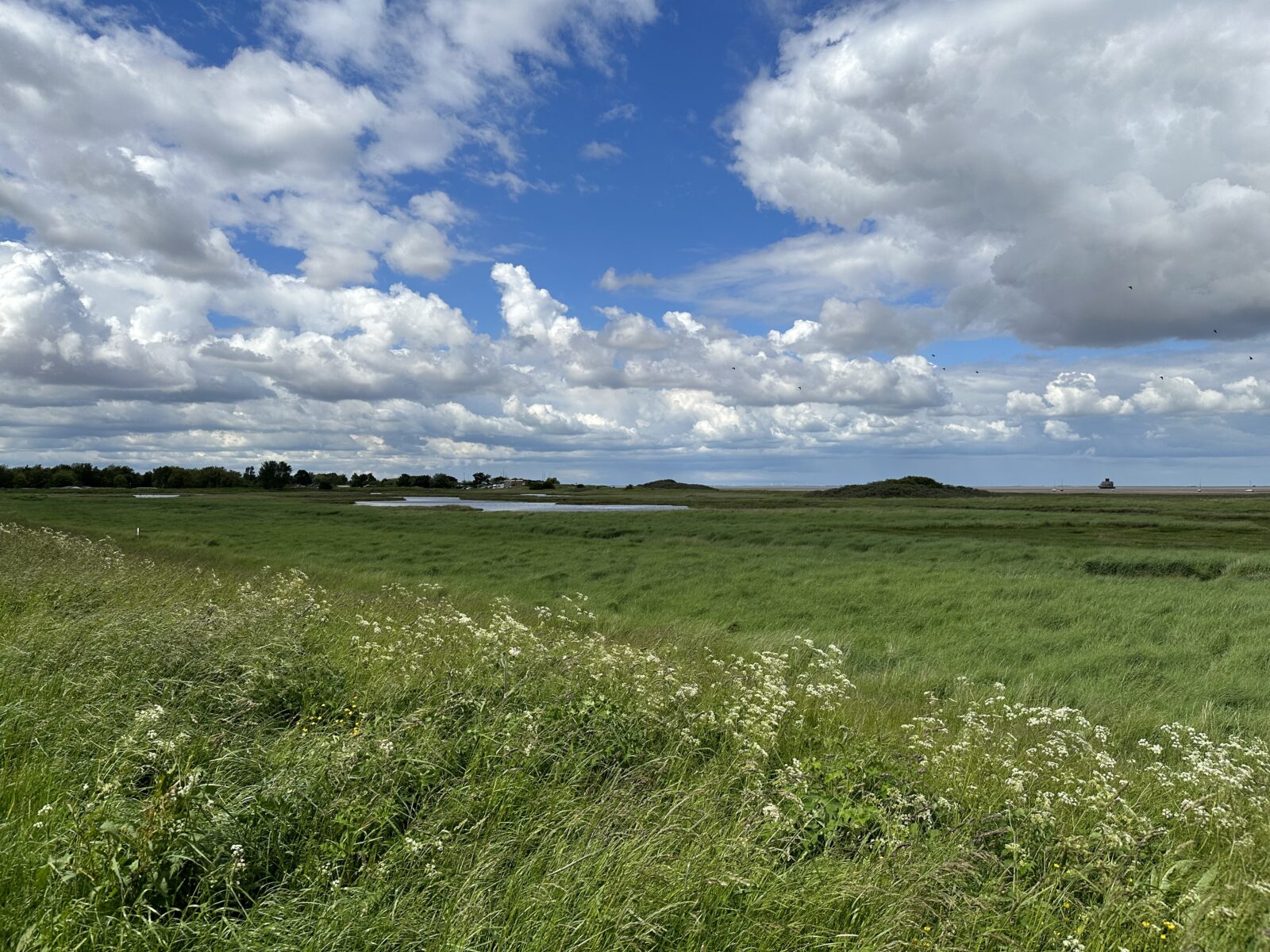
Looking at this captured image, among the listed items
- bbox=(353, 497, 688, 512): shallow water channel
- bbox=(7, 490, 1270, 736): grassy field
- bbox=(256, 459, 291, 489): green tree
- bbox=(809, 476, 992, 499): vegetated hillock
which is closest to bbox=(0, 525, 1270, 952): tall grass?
bbox=(7, 490, 1270, 736): grassy field

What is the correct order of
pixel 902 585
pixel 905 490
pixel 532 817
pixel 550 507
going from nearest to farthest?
pixel 532 817 → pixel 902 585 → pixel 550 507 → pixel 905 490

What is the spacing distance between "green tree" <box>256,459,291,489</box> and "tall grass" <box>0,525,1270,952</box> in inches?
7602

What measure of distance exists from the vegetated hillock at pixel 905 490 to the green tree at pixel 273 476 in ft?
450

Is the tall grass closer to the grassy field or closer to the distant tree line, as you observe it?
the grassy field

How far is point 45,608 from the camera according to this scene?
10.4 meters

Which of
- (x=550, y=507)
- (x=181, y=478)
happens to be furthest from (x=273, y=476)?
(x=550, y=507)

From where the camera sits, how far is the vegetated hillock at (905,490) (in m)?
132

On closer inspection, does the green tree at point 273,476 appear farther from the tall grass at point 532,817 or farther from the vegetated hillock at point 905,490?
the tall grass at point 532,817

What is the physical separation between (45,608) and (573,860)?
1036 centimetres

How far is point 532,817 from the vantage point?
16.9ft

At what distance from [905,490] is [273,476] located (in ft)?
513

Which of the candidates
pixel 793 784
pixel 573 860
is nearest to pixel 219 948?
pixel 573 860

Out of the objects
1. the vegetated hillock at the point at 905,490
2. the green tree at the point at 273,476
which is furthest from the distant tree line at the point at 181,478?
the vegetated hillock at the point at 905,490

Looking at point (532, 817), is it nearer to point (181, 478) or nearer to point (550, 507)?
point (550, 507)
